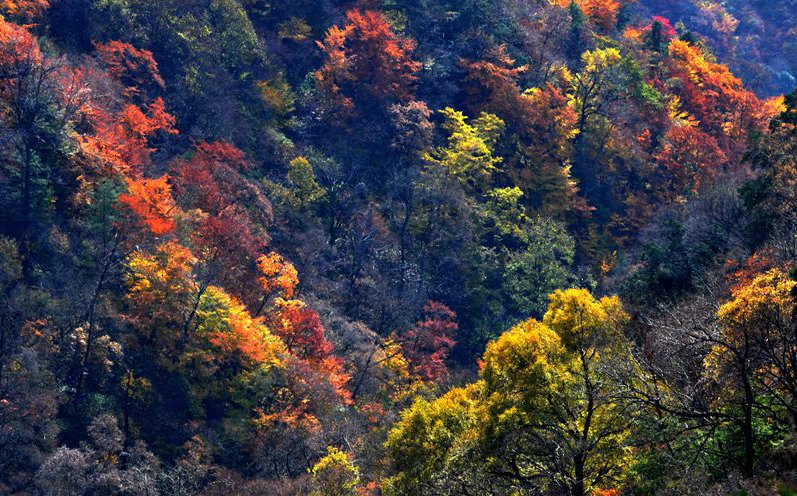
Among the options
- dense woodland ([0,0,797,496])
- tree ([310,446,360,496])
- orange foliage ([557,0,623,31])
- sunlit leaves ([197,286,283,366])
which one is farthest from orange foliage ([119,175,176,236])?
orange foliage ([557,0,623,31])

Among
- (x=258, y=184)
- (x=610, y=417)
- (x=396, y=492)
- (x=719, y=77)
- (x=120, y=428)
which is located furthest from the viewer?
(x=719, y=77)

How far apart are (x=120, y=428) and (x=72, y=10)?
2929 cm

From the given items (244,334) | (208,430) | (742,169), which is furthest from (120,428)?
(742,169)

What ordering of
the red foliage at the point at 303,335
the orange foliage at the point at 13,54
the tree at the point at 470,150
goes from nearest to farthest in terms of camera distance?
the red foliage at the point at 303,335
the orange foliage at the point at 13,54
the tree at the point at 470,150

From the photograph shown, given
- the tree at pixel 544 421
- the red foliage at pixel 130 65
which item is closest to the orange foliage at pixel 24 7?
the red foliage at pixel 130 65

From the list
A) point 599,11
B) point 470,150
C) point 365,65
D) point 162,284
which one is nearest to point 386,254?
point 470,150

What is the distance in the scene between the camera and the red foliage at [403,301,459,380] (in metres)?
46.5

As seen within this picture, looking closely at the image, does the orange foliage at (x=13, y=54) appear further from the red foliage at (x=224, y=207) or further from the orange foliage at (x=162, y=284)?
the orange foliage at (x=162, y=284)

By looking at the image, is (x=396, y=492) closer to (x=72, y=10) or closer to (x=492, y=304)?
(x=492, y=304)

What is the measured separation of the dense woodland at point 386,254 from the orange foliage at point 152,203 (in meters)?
0.24

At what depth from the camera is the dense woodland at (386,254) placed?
23875 mm

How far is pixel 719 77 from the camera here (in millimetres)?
67812

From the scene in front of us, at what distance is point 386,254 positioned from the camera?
5306cm

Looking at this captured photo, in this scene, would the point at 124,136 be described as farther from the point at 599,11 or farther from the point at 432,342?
the point at 599,11
